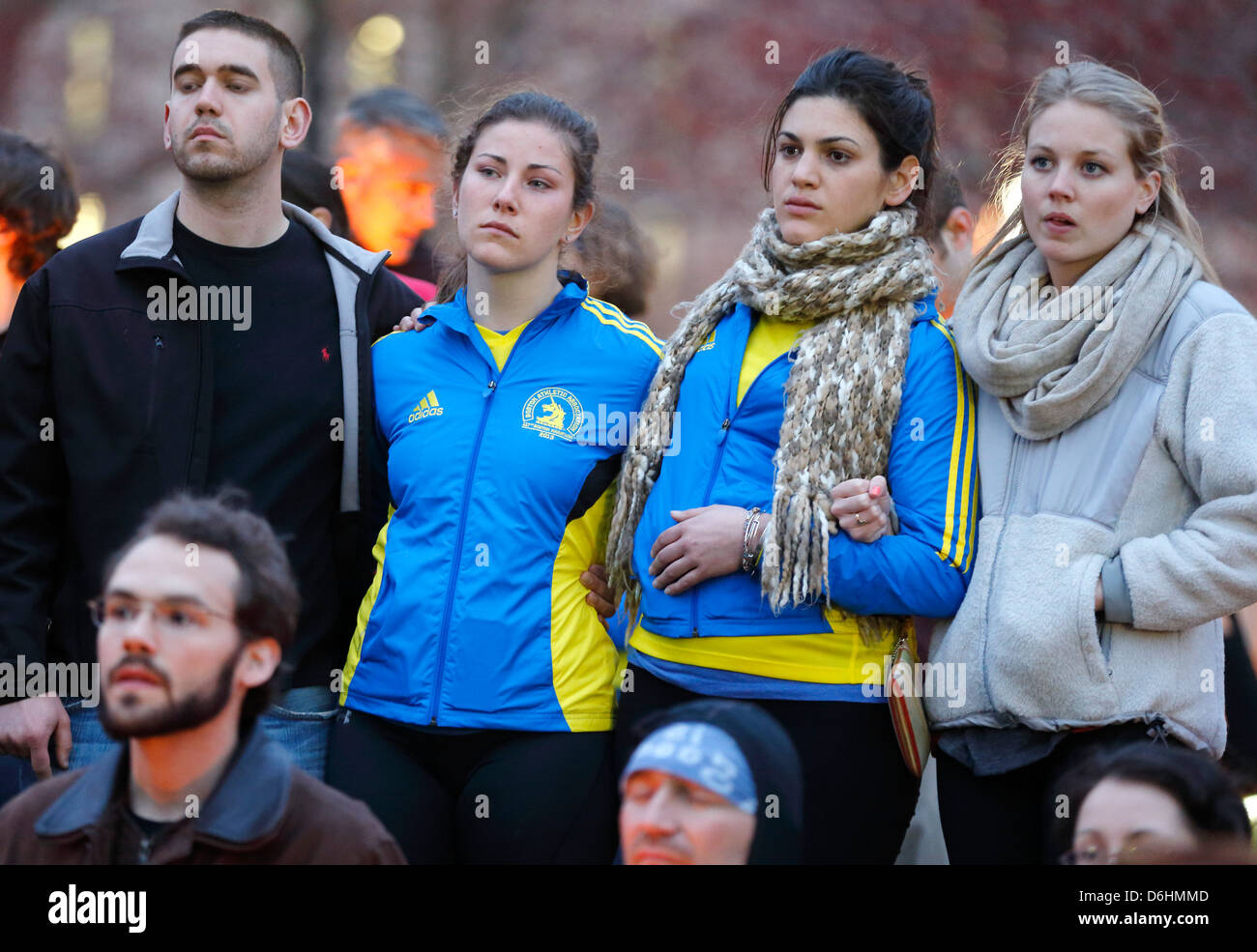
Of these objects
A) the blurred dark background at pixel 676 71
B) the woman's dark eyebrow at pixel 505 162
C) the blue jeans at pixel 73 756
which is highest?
the blurred dark background at pixel 676 71

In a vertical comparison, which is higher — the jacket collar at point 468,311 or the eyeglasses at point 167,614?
the jacket collar at point 468,311

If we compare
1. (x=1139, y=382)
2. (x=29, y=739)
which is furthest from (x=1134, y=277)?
(x=29, y=739)

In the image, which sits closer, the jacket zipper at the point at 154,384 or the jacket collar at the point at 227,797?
the jacket collar at the point at 227,797

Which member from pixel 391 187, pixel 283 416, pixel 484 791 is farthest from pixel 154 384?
pixel 391 187

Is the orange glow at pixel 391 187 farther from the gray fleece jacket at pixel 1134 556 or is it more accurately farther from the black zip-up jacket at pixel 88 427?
the gray fleece jacket at pixel 1134 556

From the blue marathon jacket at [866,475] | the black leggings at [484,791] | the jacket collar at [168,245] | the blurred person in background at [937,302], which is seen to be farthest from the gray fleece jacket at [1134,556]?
the jacket collar at [168,245]

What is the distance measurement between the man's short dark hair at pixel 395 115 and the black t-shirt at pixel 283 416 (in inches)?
74.1

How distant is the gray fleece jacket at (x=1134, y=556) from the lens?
9.36ft

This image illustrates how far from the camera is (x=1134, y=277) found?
3018mm

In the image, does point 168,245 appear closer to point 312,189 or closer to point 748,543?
point 312,189

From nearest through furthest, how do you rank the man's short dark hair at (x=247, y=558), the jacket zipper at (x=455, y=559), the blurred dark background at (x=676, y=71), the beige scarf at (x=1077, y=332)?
the man's short dark hair at (x=247, y=558) → the beige scarf at (x=1077, y=332) → the jacket zipper at (x=455, y=559) → the blurred dark background at (x=676, y=71)

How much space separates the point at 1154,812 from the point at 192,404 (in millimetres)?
2143

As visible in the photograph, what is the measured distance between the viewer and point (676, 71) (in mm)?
8211
